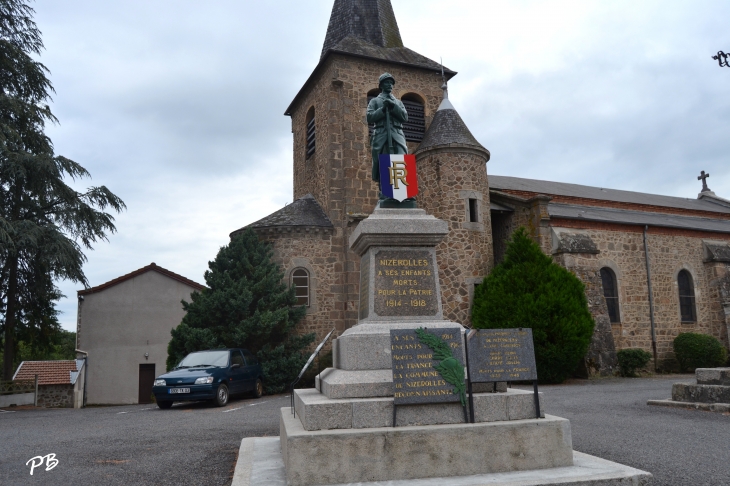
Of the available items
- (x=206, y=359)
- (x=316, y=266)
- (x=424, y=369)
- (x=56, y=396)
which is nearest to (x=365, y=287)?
(x=424, y=369)

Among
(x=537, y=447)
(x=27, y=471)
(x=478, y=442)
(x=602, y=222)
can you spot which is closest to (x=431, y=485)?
(x=478, y=442)

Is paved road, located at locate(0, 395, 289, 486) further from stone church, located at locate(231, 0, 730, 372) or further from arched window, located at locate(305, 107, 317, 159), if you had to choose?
arched window, located at locate(305, 107, 317, 159)

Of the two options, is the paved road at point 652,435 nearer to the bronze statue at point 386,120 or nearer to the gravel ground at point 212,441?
the gravel ground at point 212,441

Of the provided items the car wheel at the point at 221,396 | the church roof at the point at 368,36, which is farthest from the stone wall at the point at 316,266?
the church roof at the point at 368,36

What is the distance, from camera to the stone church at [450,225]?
58.4ft

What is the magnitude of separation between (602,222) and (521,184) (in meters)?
6.15

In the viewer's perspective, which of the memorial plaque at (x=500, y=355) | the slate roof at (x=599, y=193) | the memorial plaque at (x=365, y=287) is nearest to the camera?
the memorial plaque at (x=500, y=355)

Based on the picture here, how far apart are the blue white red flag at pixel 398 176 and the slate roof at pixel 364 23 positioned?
15749 millimetres

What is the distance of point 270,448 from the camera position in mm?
6051

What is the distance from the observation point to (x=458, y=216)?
58.5ft

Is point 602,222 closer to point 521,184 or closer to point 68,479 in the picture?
point 521,184

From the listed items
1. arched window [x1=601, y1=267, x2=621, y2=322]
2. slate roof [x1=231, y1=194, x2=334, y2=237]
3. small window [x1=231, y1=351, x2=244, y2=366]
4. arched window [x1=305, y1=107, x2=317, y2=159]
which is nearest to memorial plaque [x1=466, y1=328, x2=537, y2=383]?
small window [x1=231, y1=351, x2=244, y2=366]

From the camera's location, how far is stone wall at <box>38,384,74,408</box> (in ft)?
54.7

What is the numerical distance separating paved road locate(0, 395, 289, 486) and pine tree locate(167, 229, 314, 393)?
3.63 metres
